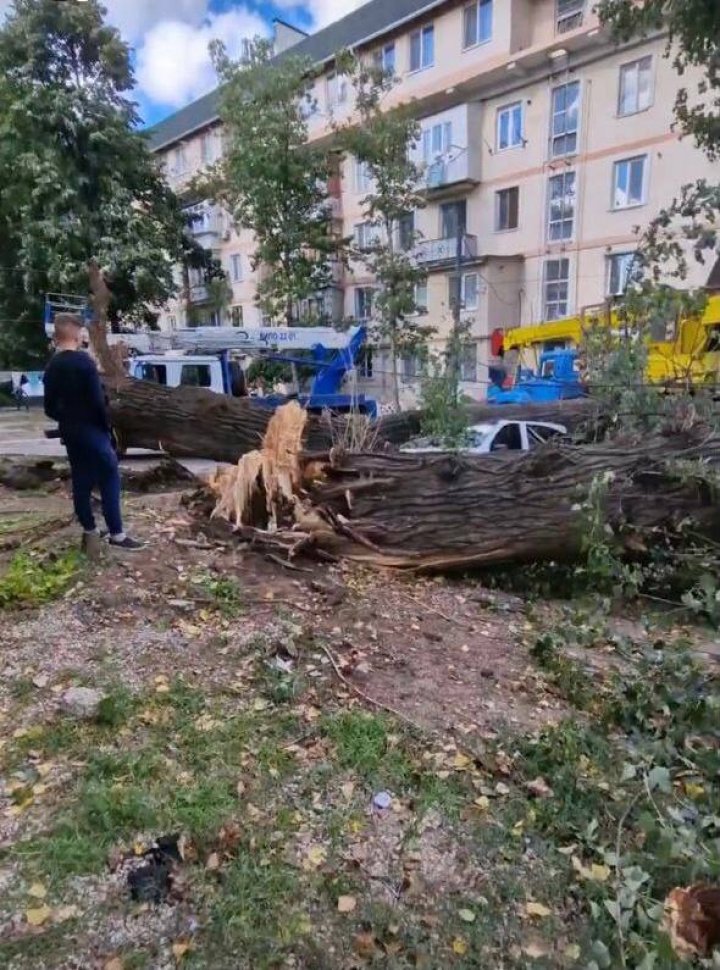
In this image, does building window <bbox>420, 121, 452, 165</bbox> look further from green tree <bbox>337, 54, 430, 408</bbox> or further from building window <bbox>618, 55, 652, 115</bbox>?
building window <bbox>618, 55, 652, 115</bbox>

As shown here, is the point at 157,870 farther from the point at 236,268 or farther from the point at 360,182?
the point at 236,268

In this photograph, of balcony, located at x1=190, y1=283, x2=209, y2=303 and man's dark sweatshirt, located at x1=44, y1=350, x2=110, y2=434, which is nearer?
man's dark sweatshirt, located at x1=44, y1=350, x2=110, y2=434

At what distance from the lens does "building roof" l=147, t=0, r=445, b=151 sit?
80.1 ft

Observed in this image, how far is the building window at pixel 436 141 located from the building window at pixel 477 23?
252 centimetres

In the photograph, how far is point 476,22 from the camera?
22.8 m

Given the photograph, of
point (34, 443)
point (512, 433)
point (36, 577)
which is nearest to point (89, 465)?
point (36, 577)

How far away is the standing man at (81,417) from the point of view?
4.07 m

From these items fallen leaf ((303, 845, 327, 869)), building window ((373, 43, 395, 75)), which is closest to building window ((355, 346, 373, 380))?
building window ((373, 43, 395, 75))

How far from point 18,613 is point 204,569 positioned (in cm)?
111

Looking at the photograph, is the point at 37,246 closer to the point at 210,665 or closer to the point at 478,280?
the point at 478,280

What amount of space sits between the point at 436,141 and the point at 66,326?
24.0m

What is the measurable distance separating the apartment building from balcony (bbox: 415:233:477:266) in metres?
0.06

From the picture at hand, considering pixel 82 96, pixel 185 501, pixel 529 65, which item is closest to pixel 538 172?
pixel 529 65

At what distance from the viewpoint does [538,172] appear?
74.5ft
